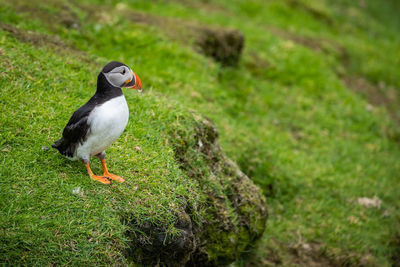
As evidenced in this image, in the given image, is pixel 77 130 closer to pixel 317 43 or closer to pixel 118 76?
pixel 118 76

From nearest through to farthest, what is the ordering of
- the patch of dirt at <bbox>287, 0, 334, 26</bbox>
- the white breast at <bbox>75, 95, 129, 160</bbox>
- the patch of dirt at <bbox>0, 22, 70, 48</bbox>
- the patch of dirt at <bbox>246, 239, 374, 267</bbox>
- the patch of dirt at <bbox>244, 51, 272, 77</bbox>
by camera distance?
the white breast at <bbox>75, 95, 129, 160</bbox>, the patch of dirt at <bbox>246, 239, 374, 267</bbox>, the patch of dirt at <bbox>0, 22, 70, 48</bbox>, the patch of dirt at <bbox>244, 51, 272, 77</bbox>, the patch of dirt at <bbox>287, 0, 334, 26</bbox>

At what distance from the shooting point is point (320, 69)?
9.33 metres

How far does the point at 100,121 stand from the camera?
3.08m

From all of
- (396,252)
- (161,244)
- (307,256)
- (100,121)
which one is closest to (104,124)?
(100,121)

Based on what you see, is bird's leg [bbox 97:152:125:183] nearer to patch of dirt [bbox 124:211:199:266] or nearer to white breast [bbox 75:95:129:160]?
white breast [bbox 75:95:129:160]

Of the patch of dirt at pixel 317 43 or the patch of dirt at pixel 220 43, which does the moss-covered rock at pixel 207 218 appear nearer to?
the patch of dirt at pixel 220 43

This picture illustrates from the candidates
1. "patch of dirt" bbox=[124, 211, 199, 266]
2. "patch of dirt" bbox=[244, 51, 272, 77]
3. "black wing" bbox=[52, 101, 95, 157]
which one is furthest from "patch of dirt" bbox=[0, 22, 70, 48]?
"patch of dirt" bbox=[244, 51, 272, 77]

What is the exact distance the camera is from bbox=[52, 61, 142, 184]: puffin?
3.10 m

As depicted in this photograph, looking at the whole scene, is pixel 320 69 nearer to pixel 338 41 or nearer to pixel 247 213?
pixel 338 41

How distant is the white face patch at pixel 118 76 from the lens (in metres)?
3.24

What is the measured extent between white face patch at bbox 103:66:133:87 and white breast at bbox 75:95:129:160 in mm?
144

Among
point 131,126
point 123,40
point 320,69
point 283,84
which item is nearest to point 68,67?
point 131,126

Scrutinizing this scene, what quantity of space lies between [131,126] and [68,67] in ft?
4.92

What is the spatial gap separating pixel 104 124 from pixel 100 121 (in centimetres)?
4
